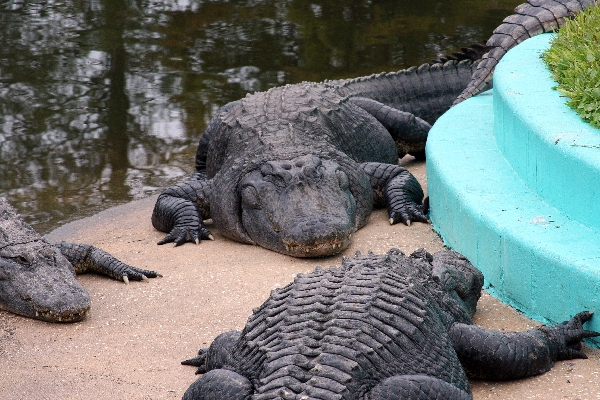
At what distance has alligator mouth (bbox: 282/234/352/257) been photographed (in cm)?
586

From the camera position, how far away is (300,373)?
3.04m

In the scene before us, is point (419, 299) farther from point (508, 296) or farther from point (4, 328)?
point (4, 328)

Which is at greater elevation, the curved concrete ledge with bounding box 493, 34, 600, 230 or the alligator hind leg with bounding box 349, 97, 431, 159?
the curved concrete ledge with bounding box 493, 34, 600, 230

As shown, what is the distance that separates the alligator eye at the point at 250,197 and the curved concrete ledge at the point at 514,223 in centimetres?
127

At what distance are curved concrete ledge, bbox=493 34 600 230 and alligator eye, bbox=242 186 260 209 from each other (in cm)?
177

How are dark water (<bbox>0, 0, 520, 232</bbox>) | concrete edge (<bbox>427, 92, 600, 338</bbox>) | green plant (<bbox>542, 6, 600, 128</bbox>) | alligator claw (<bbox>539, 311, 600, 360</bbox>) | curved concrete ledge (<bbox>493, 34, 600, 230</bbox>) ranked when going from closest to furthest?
1. alligator claw (<bbox>539, 311, 600, 360</bbox>)
2. concrete edge (<bbox>427, 92, 600, 338</bbox>)
3. curved concrete ledge (<bbox>493, 34, 600, 230</bbox>)
4. green plant (<bbox>542, 6, 600, 128</bbox>)
5. dark water (<bbox>0, 0, 520, 232</bbox>)

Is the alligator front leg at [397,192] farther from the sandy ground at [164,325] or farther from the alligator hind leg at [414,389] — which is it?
the alligator hind leg at [414,389]

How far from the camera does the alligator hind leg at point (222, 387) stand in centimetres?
326

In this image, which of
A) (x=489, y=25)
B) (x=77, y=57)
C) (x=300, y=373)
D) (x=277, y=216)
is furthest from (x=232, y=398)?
(x=489, y=25)

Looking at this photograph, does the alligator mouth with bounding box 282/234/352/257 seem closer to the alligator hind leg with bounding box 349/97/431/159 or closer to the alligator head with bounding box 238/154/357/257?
the alligator head with bounding box 238/154/357/257

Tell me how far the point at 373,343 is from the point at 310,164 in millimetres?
3199

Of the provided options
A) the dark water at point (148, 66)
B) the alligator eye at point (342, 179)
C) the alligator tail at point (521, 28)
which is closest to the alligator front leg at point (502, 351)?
the alligator eye at point (342, 179)

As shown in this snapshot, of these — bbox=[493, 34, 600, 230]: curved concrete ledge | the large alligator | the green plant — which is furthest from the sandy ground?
the green plant

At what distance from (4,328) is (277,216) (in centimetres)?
198
